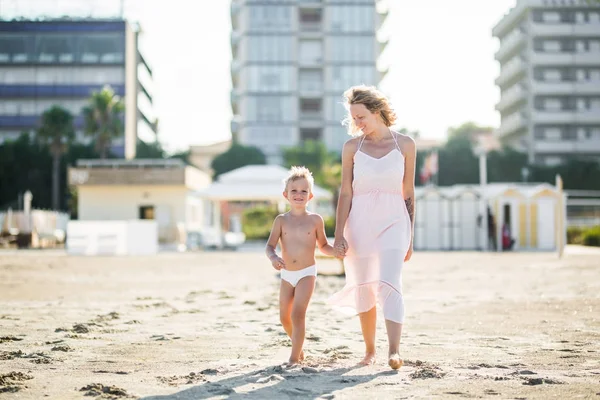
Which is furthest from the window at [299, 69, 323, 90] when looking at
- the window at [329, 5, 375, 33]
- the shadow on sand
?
the shadow on sand

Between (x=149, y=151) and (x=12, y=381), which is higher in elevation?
(x=149, y=151)

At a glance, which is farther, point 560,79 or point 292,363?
point 560,79

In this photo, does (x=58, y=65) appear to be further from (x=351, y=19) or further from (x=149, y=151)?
(x=351, y=19)

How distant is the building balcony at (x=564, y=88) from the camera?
72125mm

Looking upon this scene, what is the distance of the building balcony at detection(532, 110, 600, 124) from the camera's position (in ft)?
238

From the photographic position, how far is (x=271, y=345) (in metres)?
5.76

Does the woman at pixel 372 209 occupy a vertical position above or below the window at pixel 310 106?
below

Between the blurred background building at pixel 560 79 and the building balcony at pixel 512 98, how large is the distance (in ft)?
0.58

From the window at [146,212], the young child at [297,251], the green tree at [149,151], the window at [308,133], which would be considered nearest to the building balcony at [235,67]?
the window at [308,133]

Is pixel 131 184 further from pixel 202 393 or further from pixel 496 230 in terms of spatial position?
pixel 202 393

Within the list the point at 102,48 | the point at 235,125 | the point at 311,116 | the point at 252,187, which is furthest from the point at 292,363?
the point at 102,48

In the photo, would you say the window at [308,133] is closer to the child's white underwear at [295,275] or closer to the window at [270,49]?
the window at [270,49]

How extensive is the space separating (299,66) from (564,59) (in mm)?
23885

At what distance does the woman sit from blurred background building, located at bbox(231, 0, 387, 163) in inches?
2897
